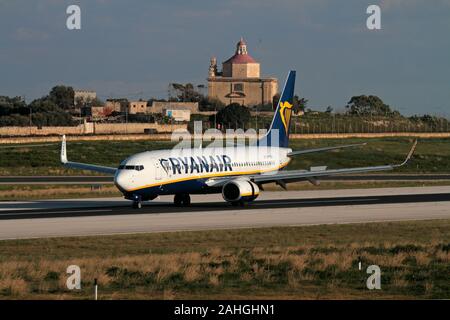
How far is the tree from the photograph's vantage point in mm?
183125

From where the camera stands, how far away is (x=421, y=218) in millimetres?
54312

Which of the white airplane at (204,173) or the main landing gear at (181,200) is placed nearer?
the white airplane at (204,173)

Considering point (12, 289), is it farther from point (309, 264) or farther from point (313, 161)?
point (313, 161)

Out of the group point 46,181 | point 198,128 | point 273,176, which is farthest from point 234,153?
point 198,128

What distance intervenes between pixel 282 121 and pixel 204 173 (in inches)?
451

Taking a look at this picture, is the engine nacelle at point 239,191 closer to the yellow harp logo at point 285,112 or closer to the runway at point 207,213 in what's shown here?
the runway at point 207,213

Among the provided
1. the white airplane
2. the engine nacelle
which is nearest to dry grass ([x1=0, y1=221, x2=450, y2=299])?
the white airplane

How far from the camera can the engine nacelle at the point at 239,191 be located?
60.0 metres

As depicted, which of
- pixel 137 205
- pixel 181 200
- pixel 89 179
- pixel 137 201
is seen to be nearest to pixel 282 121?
pixel 181 200

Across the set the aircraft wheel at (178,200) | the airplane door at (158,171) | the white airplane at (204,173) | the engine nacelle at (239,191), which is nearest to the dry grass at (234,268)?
the white airplane at (204,173)

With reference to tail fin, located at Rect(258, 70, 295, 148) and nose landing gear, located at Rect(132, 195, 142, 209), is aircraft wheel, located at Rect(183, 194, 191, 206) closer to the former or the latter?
nose landing gear, located at Rect(132, 195, 142, 209)

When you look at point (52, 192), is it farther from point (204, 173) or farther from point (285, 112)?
point (285, 112)

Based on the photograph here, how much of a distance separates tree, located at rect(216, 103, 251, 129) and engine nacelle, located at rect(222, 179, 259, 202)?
393 ft
